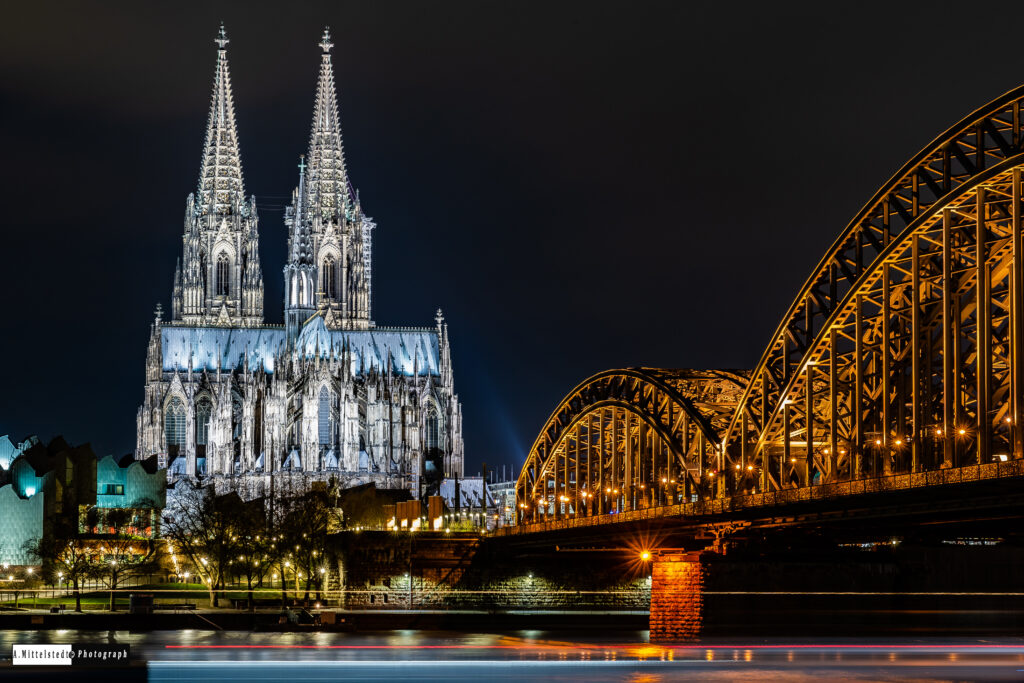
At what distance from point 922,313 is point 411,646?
33.9m

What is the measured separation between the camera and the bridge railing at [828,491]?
40.2 meters

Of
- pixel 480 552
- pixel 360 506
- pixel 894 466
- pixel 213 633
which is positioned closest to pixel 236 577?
pixel 360 506

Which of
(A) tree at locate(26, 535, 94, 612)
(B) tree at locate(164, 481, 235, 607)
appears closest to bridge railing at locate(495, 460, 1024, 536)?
(B) tree at locate(164, 481, 235, 607)

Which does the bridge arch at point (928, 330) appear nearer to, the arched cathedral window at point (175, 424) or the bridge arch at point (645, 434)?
the bridge arch at point (645, 434)

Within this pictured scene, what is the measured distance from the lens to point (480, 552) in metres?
108

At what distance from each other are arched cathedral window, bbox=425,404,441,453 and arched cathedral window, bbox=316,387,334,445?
1360cm

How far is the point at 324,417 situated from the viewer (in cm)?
18200

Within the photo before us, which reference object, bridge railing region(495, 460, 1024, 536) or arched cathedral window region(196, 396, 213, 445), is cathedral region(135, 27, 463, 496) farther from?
bridge railing region(495, 460, 1024, 536)

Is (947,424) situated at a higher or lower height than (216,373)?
lower

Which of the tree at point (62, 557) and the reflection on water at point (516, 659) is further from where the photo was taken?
the tree at point (62, 557)

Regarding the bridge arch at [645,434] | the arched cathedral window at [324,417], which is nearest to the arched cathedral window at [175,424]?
the arched cathedral window at [324,417]

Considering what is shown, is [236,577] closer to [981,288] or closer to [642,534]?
[642,534]

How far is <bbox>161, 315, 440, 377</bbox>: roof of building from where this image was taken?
7505 inches

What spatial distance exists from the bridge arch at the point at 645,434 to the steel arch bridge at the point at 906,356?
32 centimetres
